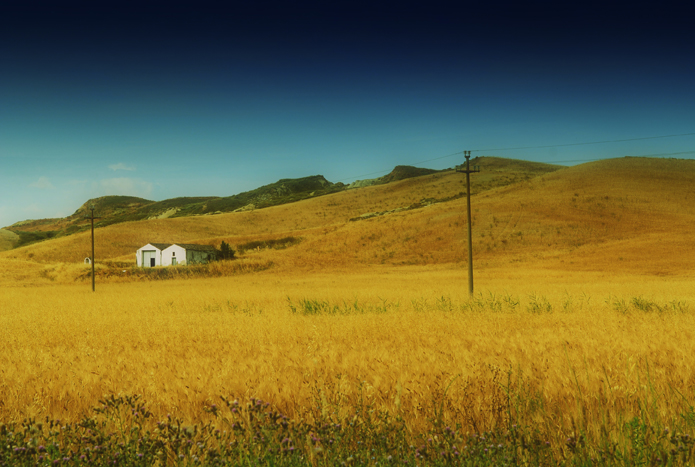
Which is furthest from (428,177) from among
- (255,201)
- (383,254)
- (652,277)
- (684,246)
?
(652,277)

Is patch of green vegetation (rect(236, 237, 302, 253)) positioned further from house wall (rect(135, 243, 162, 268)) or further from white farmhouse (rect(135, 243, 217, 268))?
house wall (rect(135, 243, 162, 268))

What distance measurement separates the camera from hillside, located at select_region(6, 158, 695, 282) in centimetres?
4669

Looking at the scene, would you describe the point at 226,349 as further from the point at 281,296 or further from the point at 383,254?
the point at 383,254

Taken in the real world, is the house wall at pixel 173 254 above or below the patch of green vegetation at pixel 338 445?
below

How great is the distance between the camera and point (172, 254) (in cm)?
6494

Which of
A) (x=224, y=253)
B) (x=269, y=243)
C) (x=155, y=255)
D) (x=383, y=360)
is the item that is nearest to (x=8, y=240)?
(x=155, y=255)

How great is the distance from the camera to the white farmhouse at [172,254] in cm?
6425

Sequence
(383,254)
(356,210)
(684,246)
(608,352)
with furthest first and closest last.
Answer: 1. (356,210)
2. (383,254)
3. (684,246)
4. (608,352)

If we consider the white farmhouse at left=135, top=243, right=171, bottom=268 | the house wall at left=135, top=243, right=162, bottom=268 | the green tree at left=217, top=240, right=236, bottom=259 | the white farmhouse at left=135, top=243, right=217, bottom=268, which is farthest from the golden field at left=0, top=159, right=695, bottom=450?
the white farmhouse at left=135, top=243, right=171, bottom=268

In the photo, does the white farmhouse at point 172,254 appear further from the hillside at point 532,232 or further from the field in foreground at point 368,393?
the field in foreground at point 368,393

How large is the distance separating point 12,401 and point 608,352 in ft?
26.1

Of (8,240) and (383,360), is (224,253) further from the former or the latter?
(8,240)

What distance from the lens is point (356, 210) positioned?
12219 centimetres

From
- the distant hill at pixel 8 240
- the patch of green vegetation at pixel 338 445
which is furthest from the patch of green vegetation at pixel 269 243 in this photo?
the distant hill at pixel 8 240
